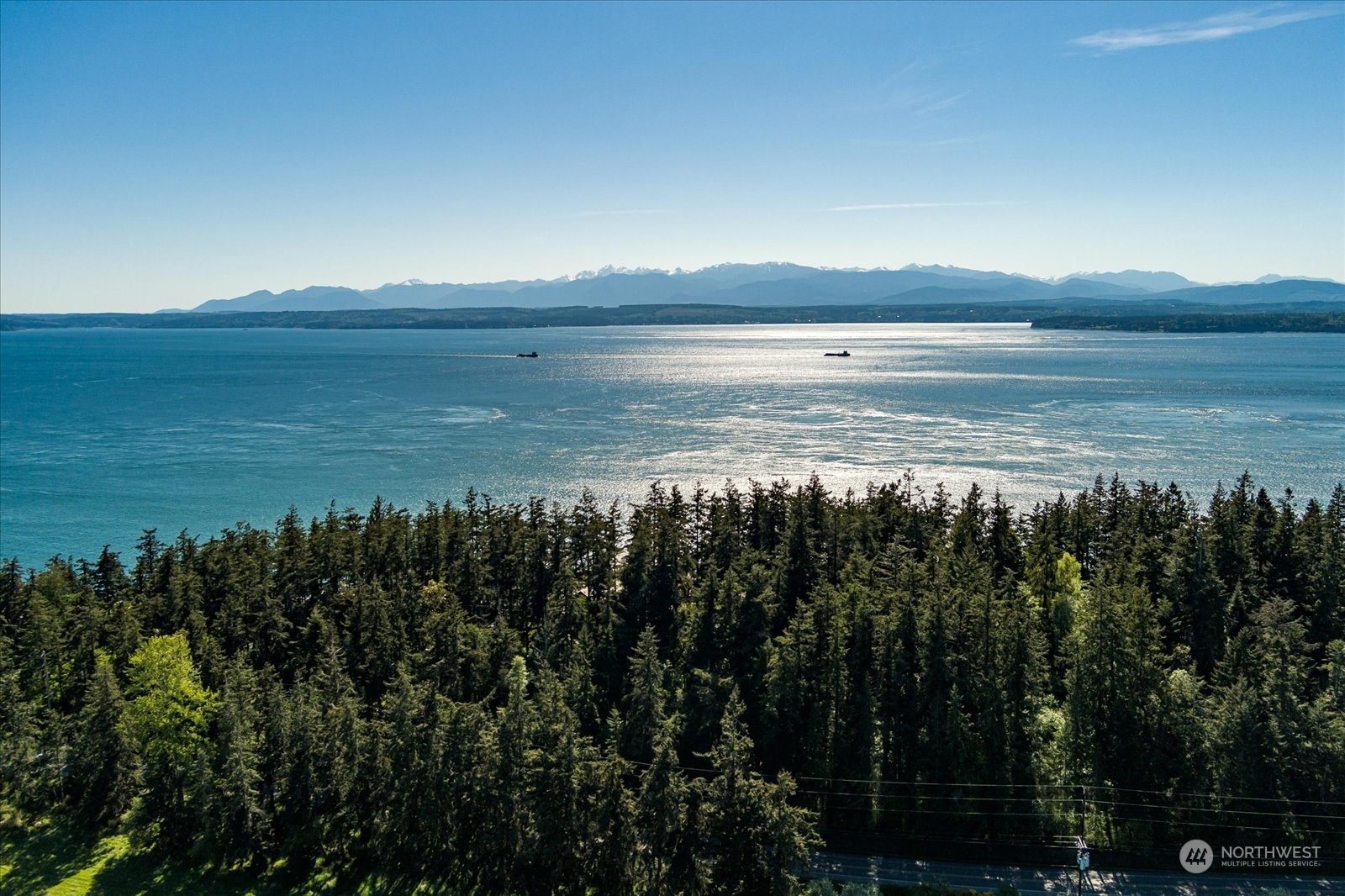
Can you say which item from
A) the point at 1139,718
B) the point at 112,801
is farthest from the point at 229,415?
the point at 1139,718

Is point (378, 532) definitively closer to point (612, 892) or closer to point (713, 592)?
point (713, 592)

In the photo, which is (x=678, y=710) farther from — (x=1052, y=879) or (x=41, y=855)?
(x=41, y=855)

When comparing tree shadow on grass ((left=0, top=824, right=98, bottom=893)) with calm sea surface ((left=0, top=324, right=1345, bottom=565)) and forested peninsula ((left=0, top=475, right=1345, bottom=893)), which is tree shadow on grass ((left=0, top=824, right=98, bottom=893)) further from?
calm sea surface ((left=0, top=324, right=1345, bottom=565))

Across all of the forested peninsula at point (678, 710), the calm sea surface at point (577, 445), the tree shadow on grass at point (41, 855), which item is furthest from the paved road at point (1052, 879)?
the calm sea surface at point (577, 445)

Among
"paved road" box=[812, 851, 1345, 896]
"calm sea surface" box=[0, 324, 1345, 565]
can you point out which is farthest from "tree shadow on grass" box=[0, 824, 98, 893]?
"calm sea surface" box=[0, 324, 1345, 565]

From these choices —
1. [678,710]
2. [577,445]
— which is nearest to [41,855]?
[678,710]

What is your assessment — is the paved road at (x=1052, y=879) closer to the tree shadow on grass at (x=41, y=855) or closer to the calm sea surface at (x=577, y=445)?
the tree shadow on grass at (x=41, y=855)
